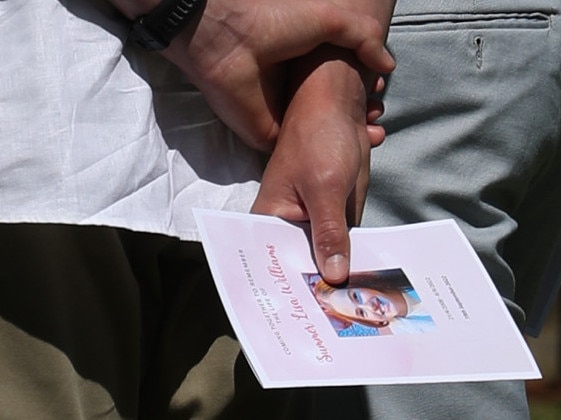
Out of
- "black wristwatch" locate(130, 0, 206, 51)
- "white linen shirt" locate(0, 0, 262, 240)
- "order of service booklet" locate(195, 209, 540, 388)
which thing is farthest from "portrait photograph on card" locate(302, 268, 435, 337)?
"black wristwatch" locate(130, 0, 206, 51)

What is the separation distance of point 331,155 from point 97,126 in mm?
210

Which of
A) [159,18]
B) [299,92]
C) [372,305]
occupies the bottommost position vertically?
[372,305]

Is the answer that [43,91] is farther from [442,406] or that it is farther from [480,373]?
[442,406]

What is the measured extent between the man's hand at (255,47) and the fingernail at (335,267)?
0.44 ft

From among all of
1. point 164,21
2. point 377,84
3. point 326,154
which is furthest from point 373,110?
point 164,21

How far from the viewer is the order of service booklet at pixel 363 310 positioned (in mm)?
992

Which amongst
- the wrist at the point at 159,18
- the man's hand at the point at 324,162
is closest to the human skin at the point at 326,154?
the man's hand at the point at 324,162

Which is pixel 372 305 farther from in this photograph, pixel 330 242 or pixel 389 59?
pixel 389 59

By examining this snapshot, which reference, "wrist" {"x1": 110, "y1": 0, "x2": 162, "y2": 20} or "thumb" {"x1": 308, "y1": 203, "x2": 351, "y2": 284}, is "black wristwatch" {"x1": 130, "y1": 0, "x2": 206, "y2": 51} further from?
"thumb" {"x1": 308, "y1": 203, "x2": 351, "y2": 284}

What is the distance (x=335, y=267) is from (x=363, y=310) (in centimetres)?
4

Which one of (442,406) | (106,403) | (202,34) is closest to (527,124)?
(442,406)

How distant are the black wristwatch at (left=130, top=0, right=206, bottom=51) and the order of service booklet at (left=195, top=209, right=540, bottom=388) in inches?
6.1

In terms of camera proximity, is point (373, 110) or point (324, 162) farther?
point (373, 110)

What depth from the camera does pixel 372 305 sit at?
3.51 ft
